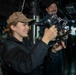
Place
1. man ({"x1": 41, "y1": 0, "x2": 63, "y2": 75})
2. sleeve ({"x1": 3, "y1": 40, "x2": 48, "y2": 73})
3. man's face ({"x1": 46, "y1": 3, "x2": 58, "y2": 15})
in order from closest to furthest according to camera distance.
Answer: sleeve ({"x1": 3, "y1": 40, "x2": 48, "y2": 73})
man ({"x1": 41, "y1": 0, "x2": 63, "y2": 75})
man's face ({"x1": 46, "y1": 3, "x2": 58, "y2": 15})

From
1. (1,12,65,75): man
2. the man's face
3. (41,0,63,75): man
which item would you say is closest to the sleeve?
(1,12,65,75): man

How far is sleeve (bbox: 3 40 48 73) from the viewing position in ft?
5.97

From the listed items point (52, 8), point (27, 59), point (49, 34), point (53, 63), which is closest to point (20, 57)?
Answer: point (27, 59)

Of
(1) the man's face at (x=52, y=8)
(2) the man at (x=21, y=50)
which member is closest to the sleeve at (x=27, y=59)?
(2) the man at (x=21, y=50)

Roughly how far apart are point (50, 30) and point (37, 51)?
0.18 m

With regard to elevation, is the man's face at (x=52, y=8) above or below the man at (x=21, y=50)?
above

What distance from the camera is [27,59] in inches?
71.9

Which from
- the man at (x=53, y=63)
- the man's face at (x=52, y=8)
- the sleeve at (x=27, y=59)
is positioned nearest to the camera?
the sleeve at (x=27, y=59)

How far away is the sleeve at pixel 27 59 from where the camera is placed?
1820mm

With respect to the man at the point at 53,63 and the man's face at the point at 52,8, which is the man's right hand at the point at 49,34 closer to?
the man at the point at 53,63

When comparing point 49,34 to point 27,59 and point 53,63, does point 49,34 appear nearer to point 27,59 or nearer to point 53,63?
point 27,59

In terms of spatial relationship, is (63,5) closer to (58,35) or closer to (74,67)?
(74,67)

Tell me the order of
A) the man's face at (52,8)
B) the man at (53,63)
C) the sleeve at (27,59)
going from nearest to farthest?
the sleeve at (27,59) < the man at (53,63) < the man's face at (52,8)

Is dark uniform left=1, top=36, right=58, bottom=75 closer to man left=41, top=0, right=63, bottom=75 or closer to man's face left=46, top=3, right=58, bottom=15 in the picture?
man left=41, top=0, right=63, bottom=75
